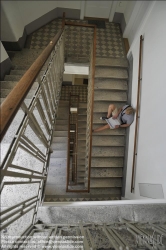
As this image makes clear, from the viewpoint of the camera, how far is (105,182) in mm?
3766

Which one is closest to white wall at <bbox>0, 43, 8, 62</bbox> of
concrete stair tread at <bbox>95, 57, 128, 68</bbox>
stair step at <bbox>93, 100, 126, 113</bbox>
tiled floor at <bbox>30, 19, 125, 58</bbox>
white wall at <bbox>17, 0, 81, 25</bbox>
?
white wall at <bbox>17, 0, 81, 25</bbox>

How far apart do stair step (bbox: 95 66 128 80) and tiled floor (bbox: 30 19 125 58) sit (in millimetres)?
501

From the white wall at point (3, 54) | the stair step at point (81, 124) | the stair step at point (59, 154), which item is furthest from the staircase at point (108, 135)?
the white wall at point (3, 54)

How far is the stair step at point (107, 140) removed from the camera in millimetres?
3762

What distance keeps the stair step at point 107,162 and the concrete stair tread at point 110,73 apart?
1966 mm

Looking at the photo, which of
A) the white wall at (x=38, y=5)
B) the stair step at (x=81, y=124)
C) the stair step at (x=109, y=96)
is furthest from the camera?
the stair step at (x=81, y=124)

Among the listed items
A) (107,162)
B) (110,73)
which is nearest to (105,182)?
(107,162)

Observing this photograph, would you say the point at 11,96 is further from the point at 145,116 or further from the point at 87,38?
the point at 87,38

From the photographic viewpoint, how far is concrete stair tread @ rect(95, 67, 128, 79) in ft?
12.2

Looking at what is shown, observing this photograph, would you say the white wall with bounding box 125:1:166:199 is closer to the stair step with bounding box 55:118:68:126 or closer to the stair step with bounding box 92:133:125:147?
the stair step with bounding box 92:133:125:147

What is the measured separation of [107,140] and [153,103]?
163 centimetres

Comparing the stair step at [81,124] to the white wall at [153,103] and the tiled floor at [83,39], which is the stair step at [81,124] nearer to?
the tiled floor at [83,39]

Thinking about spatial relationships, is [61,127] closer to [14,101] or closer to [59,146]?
[59,146]

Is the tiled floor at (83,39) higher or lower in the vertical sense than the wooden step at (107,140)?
higher
